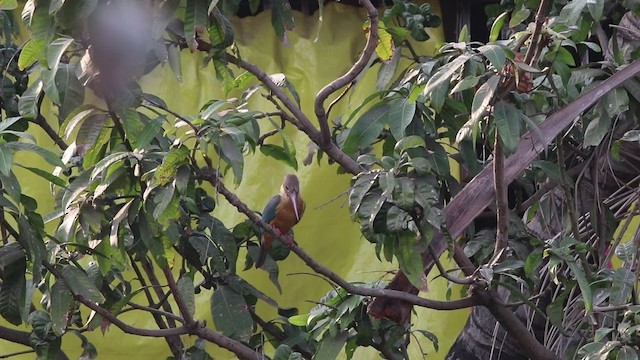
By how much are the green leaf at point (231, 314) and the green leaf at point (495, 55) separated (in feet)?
3.93

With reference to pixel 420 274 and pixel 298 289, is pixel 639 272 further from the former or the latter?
pixel 298 289

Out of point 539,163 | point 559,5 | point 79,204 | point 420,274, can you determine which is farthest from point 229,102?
point 559,5

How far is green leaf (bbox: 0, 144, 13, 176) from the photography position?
7.24 feet

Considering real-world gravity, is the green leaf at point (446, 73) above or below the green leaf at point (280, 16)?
below

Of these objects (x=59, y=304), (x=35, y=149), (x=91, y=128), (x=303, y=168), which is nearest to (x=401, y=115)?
(x=91, y=128)

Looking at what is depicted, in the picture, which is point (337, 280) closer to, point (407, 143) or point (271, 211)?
point (407, 143)

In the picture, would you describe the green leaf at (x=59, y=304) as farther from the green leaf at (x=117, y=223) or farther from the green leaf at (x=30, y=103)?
the green leaf at (x=30, y=103)

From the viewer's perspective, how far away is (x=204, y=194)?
324cm

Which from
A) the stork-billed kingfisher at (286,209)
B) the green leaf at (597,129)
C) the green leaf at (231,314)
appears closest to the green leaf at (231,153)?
the green leaf at (231,314)

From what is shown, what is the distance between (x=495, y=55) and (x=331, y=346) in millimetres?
838

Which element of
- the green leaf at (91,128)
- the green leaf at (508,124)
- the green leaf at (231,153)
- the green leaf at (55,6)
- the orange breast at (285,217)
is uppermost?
the green leaf at (55,6)

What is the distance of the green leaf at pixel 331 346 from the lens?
246cm

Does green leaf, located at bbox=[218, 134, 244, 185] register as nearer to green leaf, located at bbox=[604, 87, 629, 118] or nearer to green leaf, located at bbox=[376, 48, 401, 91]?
green leaf, located at bbox=[376, 48, 401, 91]

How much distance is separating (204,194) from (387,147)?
2.33 ft
